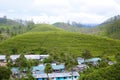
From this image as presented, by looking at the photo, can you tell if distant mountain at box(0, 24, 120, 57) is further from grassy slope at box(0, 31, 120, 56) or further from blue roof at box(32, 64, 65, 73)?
blue roof at box(32, 64, 65, 73)

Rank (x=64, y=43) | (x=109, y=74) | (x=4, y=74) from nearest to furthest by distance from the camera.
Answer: (x=109, y=74)
(x=4, y=74)
(x=64, y=43)

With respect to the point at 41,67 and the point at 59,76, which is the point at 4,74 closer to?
the point at 59,76

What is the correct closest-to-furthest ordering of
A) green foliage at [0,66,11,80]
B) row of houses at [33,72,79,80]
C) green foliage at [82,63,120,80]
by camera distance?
→ 1. green foliage at [82,63,120,80]
2. green foliage at [0,66,11,80]
3. row of houses at [33,72,79,80]

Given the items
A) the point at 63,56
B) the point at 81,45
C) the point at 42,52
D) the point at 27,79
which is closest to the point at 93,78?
the point at 27,79

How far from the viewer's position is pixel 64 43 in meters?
125

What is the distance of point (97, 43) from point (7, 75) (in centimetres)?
7823

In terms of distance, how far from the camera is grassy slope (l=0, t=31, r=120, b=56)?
376 ft

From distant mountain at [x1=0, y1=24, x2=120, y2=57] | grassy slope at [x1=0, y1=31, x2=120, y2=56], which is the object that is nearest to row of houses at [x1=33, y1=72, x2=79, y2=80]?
distant mountain at [x1=0, y1=24, x2=120, y2=57]

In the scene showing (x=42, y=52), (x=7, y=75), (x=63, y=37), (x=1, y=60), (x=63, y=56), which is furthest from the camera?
(x=63, y=37)

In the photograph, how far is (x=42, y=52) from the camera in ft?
366

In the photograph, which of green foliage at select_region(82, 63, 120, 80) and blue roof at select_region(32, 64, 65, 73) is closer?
green foliage at select_region(82, 63, 120, 80)

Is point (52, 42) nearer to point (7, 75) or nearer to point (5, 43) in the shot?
point (5, 43)

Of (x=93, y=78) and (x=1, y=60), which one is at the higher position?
(x=93, y=78)

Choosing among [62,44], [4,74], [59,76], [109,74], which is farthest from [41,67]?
[62,44]
